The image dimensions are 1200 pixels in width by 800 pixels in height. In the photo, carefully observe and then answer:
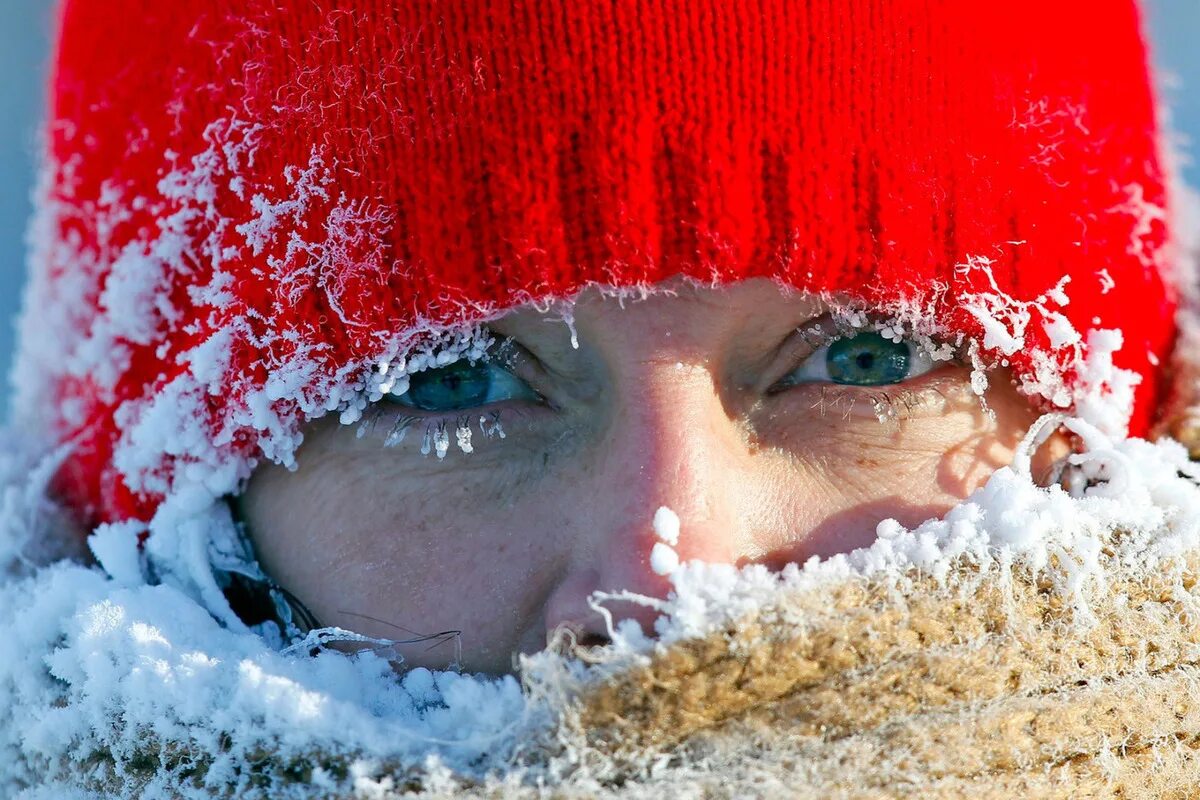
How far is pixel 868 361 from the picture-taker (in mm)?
1274

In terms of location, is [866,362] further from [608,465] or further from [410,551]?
[410,551]

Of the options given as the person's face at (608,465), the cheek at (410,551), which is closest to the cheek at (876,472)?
the person's face at (608,465)

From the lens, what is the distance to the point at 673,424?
116 centimetres

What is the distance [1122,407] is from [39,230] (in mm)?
1386

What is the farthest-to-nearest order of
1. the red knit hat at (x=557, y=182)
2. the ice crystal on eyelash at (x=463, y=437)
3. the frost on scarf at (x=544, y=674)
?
the ice crystal on eyelash at (x=463, y=437) < the red knit hat at (x=557, y=182) < the frost on scarf at (x=544, y=674)

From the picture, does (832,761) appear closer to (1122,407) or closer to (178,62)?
(1122,407)

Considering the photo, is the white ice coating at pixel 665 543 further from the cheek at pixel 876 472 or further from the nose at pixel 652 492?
the cheek at pixel 876 472

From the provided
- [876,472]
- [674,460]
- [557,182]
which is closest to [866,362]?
[876,472]

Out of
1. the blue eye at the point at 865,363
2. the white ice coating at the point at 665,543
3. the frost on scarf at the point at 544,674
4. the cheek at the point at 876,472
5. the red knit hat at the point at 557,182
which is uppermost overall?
the red knit hat at the point at 557,182

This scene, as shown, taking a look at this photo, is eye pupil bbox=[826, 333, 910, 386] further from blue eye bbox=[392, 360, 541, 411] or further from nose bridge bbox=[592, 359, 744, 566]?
blue eye bbox=[392, 360, 541, 411]

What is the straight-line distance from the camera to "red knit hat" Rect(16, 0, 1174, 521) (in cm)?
114

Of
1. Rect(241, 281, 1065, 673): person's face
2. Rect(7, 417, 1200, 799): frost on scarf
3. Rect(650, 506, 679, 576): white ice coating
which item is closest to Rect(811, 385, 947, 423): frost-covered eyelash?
Rect(241, 281, 1065, 673): person's face

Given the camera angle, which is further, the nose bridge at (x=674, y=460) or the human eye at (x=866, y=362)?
the human eye at (x=866, y=362)

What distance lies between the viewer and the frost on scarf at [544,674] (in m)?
1.03
